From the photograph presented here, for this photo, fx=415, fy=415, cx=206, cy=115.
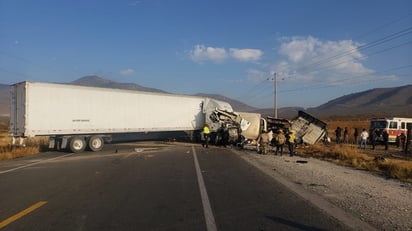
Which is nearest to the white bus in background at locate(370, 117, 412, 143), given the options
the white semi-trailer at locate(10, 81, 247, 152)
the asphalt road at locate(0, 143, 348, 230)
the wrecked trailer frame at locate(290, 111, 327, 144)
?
the wrecked trailer frame at locate(290, 111, 327, 144)

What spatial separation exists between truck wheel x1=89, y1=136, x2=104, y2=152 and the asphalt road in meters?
11.8

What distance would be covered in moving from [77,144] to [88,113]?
6.43ft

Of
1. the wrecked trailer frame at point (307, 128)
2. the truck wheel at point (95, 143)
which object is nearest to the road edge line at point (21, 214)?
the truck wheel at point (95, 143)

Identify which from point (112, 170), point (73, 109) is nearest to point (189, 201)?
point (112, 170)

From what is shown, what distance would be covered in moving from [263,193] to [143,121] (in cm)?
1995

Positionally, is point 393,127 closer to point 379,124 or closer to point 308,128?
point 379,124

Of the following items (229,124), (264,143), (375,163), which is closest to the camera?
(375,163)

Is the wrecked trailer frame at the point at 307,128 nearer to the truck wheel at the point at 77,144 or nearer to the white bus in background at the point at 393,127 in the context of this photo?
the white bus in background at the point at 393,127

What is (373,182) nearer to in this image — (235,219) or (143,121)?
(235,219)

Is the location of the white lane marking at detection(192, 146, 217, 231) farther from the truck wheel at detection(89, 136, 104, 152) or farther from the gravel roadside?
the truck wheel at detection(89, 136, 104, 152)

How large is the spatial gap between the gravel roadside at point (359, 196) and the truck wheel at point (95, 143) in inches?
→ 548

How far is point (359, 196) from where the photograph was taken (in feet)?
32.1

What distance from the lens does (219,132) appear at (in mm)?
32156

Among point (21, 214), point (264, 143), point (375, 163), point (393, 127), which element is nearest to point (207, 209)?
point (21, 214)
